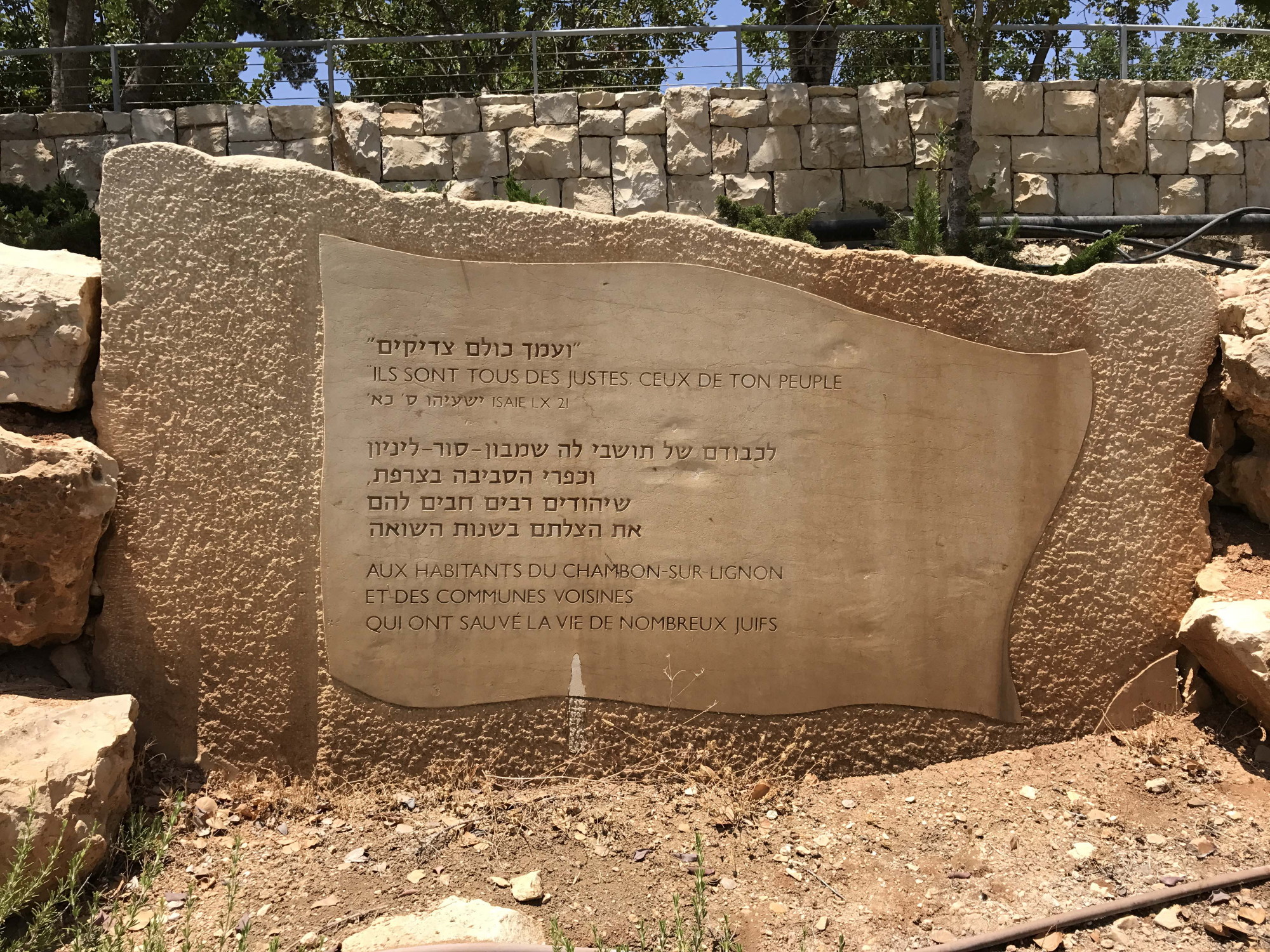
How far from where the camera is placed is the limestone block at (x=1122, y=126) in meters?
8.95

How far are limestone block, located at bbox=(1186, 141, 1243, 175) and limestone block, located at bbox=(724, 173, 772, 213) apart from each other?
13.1ft

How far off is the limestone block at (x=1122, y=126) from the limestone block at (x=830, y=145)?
1992mm

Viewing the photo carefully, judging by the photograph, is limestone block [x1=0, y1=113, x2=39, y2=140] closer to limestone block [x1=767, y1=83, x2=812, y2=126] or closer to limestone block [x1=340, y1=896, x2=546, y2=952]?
limestone block [x1=767, y1=83, x2=812, y2=126]

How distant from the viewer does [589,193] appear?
8812mm

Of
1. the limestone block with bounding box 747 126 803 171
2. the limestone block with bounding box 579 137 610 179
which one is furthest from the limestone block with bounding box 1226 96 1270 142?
the limestone block with bounding box 579 137 610 179

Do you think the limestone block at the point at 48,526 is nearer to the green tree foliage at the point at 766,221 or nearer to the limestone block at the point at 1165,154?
the green tree foliage at the point at 766,221

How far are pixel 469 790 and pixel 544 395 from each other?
1.33 meters

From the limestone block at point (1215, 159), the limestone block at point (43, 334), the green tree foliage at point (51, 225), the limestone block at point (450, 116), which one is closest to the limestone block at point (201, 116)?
the limestone block at point (450, 116)

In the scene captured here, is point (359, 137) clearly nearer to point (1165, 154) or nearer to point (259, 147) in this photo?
point (259, 147)

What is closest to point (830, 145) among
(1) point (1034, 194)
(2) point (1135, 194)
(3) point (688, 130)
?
(3) point (688, 130)

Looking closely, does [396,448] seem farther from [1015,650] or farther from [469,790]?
[1015,650]

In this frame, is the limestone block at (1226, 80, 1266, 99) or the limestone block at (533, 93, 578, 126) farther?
the limestone block at (1226, 80, 1266, 99)

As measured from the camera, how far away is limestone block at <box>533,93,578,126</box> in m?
8.67

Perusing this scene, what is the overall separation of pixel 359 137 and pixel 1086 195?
6.70m
